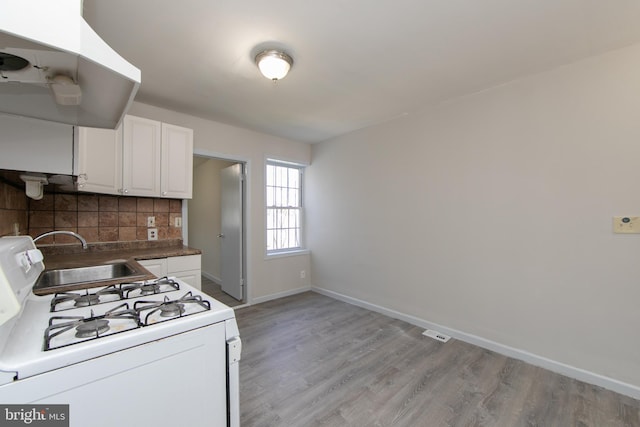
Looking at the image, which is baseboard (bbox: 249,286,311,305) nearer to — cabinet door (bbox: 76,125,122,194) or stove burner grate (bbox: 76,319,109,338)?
cabinet door (bbox: 76,125,122,194)

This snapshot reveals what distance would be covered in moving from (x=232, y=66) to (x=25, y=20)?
5.67 feet

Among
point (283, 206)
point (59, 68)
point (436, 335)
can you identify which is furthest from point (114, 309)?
point (283, 206)

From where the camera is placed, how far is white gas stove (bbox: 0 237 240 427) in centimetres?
68

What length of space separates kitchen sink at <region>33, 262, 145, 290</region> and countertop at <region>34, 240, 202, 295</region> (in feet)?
0.11

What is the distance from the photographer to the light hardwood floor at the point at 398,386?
1.66 meters

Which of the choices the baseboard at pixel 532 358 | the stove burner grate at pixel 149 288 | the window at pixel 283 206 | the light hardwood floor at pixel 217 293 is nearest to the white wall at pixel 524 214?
the baseboard at pixel 532 358

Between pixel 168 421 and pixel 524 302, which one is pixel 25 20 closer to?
pixel 168 421


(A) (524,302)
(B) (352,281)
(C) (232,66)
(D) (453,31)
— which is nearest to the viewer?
(D) (453,31)

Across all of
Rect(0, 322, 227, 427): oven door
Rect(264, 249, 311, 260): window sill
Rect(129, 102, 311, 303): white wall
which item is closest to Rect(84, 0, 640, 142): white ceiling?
Rect(129, 102, 311, 303): white wall

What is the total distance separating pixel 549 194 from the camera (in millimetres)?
2164

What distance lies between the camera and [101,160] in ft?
7.72

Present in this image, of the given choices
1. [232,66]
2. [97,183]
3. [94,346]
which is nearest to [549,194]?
[232,66]

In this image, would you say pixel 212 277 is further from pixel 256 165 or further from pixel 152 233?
pixel 256 165

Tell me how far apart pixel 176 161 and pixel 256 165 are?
1118mm
